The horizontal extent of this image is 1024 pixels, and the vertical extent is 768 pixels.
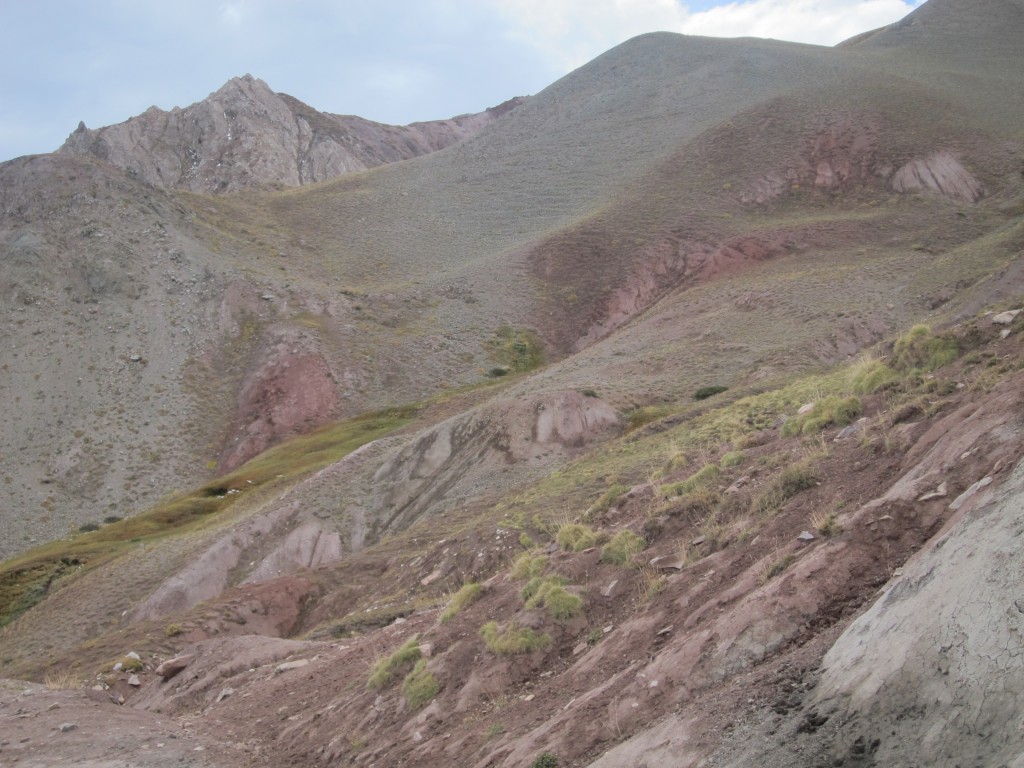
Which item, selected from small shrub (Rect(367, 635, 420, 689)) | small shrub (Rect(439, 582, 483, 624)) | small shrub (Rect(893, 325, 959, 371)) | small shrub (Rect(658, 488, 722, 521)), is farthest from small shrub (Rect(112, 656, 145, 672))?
small shrub (Rect(893, 325, 959, 371))

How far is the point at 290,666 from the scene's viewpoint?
60.4ft

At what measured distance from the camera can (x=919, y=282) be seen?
52.5 meters

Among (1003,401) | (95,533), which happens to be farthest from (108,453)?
(1003,401)

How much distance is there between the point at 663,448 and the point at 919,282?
3354cm

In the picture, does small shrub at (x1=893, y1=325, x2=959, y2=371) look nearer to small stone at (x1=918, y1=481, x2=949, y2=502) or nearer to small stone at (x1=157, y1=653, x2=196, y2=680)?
small stone at (x1=918, y1=481, x2=949, y2=502)

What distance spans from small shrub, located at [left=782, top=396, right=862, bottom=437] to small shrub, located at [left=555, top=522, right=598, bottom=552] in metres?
4.06

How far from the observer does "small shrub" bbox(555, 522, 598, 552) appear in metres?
14.4

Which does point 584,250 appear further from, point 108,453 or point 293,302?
point 108,453

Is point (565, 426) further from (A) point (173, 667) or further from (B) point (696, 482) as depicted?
(B) point (696, 482)

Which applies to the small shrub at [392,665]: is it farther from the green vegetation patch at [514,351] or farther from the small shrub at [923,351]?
the green vegetation patch at [514,351]

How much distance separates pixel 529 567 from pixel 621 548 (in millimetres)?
1993

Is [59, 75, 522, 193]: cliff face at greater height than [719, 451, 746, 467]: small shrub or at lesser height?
greater

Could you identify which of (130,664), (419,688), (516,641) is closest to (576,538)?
(516,641)

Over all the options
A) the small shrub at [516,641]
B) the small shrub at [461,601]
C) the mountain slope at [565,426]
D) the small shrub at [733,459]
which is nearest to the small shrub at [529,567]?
the mountain slope at [565,426]
